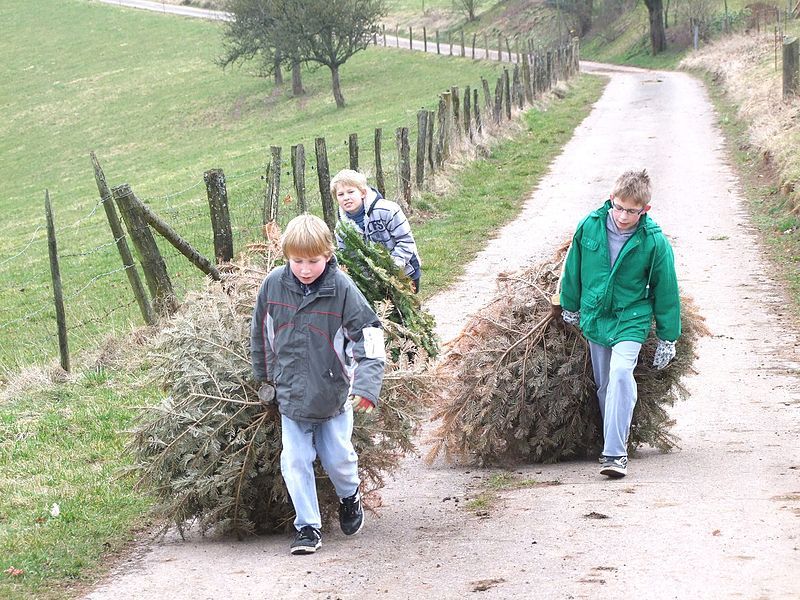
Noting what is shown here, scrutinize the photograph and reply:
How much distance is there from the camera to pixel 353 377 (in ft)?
17.3

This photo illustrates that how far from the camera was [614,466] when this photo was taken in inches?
249

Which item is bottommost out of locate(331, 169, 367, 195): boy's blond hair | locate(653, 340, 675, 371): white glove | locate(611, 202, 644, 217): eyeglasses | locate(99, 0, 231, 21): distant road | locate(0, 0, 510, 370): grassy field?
locate(0, 0, 510, 370): grassy field

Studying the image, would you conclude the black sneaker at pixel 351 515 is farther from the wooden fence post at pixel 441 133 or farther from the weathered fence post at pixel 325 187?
the wooden fence post at pixel 441 133

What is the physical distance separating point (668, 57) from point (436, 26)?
2387 cm

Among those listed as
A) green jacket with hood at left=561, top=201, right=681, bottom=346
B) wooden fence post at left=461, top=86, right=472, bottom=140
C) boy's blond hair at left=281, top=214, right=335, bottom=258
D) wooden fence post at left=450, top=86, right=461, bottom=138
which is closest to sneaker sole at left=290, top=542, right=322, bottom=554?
boy's blond hair at left=281, top=214, right=335, bottom=258

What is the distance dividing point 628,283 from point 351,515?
6.81 ft

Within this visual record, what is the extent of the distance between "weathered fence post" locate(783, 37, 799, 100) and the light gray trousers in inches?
736

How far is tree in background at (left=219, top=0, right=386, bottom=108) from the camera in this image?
46969mm

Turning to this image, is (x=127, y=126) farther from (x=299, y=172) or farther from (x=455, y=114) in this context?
(x=299, y=172)

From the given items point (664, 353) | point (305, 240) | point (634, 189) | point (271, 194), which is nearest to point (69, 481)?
point (305, 240)

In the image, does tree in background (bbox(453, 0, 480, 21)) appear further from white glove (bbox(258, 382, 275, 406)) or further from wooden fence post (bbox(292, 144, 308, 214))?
white glove (bbox(258, 382, 275, 406))

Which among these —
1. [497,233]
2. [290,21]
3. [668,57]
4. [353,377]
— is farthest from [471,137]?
[668,57]

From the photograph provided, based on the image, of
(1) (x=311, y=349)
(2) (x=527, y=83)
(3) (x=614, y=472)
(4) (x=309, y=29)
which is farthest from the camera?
(4) (x=309, y=29)

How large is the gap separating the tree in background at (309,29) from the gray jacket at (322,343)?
42704 millimetres
